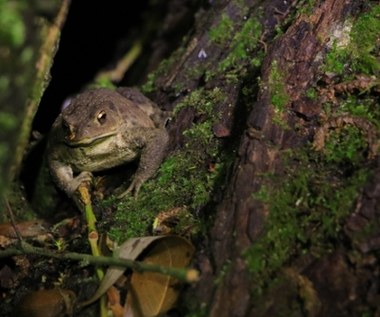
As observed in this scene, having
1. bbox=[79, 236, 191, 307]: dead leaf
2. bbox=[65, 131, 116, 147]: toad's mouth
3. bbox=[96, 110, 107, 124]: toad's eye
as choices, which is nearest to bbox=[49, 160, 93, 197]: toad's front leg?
bbox=[65, 131, 116, 147]: toad's mouth

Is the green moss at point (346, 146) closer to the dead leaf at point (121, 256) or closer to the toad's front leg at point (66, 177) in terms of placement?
the dead leaf at point (121, 256)

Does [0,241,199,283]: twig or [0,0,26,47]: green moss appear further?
[0,241,199,283]: twig

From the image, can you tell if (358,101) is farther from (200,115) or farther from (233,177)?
(200,115)

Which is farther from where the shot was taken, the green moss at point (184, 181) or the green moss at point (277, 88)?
the green moss at point (184, 181)

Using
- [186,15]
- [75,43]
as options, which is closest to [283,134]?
[186,15]

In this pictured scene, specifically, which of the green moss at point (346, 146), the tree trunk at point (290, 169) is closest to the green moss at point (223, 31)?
the tree trunk at point (290, 169)

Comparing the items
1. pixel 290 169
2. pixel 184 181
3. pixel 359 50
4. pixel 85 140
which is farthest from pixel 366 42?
pixel 85 140

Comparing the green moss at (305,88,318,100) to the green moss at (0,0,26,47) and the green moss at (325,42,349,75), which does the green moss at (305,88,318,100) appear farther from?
the green moss at (0,0,26,47)
